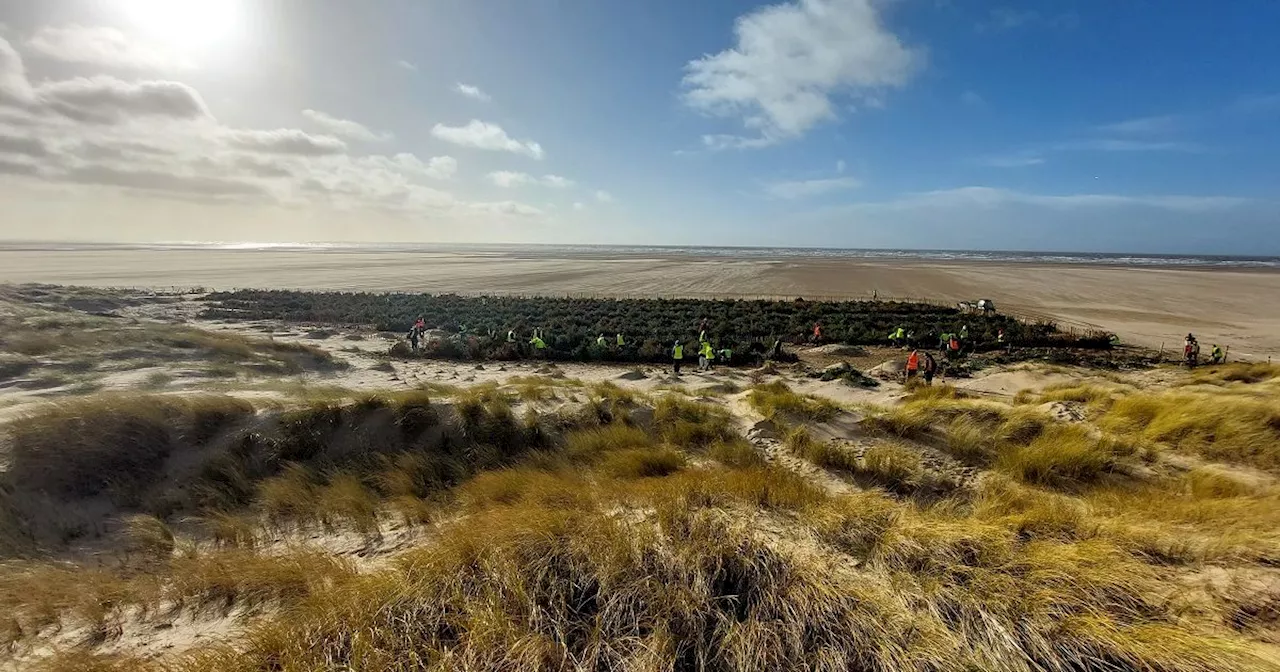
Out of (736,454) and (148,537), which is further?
(736,454)

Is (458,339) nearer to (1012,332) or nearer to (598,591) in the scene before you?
(598,591)

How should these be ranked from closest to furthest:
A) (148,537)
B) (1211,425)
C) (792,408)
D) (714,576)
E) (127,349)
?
(714,576)
(148,537)
(1211,425)
(792,408)
(127,349)

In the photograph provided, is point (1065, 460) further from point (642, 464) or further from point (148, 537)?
point (148, 537)

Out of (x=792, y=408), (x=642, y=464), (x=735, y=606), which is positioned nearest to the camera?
(x=735, y=606)

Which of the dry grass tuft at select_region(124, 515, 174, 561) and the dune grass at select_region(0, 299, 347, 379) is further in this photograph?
the dune grass at select_region(0, 299, 347, 379)

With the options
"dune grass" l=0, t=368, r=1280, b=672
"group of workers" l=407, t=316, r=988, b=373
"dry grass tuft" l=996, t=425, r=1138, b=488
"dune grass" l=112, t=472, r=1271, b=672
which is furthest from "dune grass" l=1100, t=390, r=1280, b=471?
"group of workers" l=407, t=316, r=988, b=373

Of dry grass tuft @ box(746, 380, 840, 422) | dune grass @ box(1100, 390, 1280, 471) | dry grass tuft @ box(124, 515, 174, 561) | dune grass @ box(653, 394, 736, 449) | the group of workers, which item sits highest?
dune grass @ box(1100, 390, 1280, 471)

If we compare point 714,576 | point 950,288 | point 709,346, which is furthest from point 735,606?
point 950,288

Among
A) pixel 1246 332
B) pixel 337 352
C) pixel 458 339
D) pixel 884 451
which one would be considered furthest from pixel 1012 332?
pixel 337 352

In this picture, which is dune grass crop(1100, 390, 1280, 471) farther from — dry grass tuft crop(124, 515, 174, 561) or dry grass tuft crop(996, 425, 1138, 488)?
dry grass tuft crop(124, 515, 174, 561)

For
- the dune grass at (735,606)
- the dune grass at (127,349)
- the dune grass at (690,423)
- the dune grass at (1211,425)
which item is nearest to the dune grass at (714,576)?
the dune grass at (735,606)

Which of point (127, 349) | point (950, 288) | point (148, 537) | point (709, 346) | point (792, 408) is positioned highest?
point (127, 349)
